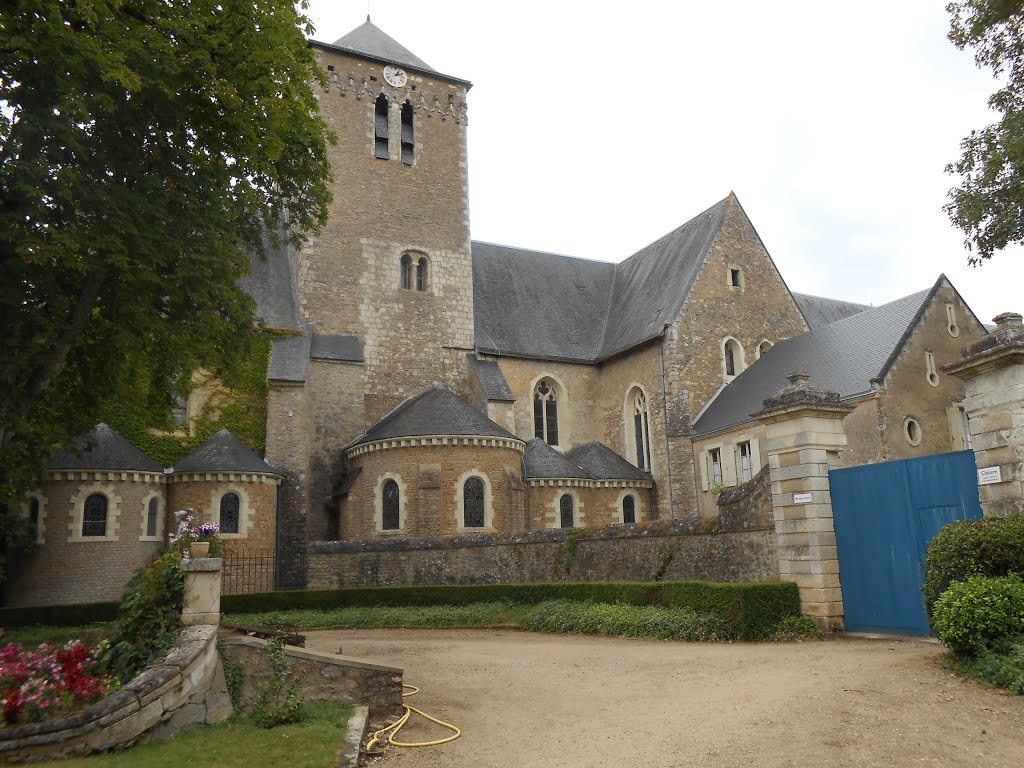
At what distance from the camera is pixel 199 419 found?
23.5 m

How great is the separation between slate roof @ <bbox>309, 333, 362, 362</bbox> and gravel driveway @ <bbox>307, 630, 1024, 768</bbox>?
15833mm

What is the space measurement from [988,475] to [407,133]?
25355mm

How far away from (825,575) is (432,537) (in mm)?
11475

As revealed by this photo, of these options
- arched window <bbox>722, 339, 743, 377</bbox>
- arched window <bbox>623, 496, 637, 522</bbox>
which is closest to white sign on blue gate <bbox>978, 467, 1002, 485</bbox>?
arched window <bbox>623, 496, 637, 522</bbox>

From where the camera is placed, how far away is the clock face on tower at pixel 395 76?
3000cm

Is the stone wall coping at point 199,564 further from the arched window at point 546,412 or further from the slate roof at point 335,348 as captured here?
the arched window at point 546,412

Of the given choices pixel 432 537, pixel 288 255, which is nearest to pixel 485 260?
pixel 288 255

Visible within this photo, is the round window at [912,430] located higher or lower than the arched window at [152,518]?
higher

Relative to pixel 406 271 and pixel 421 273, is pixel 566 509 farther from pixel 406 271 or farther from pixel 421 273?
pixel 406 271

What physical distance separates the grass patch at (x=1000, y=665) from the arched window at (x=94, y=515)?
19.2 m

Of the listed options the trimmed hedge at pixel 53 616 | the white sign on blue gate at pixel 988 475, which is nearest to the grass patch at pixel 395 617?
the trimmed hedge at pixel 53 616

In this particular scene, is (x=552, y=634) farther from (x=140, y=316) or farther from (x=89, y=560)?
(x=89, y=560)

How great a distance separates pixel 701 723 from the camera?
7.14 meters

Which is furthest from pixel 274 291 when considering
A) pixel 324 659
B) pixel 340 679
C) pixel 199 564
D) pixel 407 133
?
pixel 340 679
